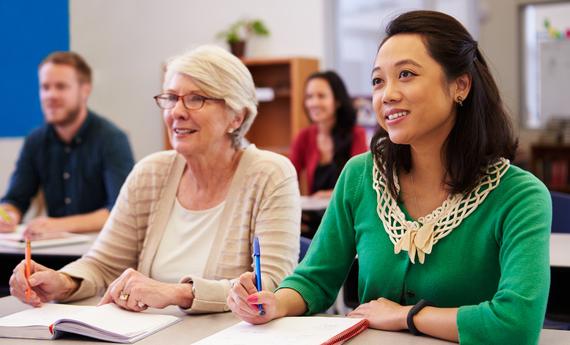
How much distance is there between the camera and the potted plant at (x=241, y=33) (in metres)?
6.88

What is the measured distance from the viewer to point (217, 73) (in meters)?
2.32

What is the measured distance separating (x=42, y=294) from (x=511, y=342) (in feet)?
3.99

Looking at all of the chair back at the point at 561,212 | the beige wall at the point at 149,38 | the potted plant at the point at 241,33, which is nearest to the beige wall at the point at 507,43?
the beige wall at the point at 149,38

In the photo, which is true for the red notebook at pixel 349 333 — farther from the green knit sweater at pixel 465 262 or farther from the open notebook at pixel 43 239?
the open notebook at pixel 43 239

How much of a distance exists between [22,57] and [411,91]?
13.3 ft

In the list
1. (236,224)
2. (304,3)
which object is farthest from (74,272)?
(304,3)

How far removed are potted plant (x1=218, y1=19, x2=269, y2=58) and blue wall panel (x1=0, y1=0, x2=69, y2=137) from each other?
186 cm

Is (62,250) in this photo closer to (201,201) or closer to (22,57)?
(201,201)

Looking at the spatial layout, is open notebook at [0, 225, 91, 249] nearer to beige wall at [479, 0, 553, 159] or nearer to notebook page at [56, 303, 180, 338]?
notebook page at [56, 303, 180, 338]

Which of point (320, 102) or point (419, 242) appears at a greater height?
point (320, 102)

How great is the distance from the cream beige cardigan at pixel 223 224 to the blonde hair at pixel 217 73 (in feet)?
0.60

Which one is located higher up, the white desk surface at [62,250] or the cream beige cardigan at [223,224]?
the cream beige cardigan at [223,224]

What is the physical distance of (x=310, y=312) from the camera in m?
1.87

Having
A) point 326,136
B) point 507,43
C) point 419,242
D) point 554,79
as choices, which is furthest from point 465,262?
point 507,43
